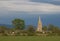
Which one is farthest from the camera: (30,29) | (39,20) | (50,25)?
(39,20)

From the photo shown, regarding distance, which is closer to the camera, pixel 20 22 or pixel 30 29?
pixel 30 29

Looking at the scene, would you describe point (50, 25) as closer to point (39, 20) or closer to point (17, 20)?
point (17, 20)

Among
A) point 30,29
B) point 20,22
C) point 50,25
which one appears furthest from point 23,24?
point 30,29

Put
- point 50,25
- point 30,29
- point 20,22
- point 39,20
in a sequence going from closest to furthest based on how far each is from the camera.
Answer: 1. point 30,29
2. point 50,25
3. point 20,22
4. point 39,20

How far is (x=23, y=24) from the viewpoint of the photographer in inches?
3002

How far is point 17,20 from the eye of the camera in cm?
7706

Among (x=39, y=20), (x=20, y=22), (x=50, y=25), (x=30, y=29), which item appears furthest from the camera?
(x=39, y=20)

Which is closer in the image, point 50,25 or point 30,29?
point 30,29

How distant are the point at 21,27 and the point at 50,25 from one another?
1013 cm

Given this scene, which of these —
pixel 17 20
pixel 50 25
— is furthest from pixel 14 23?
pixel 50 25

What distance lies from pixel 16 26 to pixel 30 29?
13.0 metres

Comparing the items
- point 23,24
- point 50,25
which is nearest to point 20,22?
point 23,24

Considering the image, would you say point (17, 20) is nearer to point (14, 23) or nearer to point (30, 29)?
point (14, 23)

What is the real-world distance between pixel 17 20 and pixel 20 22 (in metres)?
1.64
